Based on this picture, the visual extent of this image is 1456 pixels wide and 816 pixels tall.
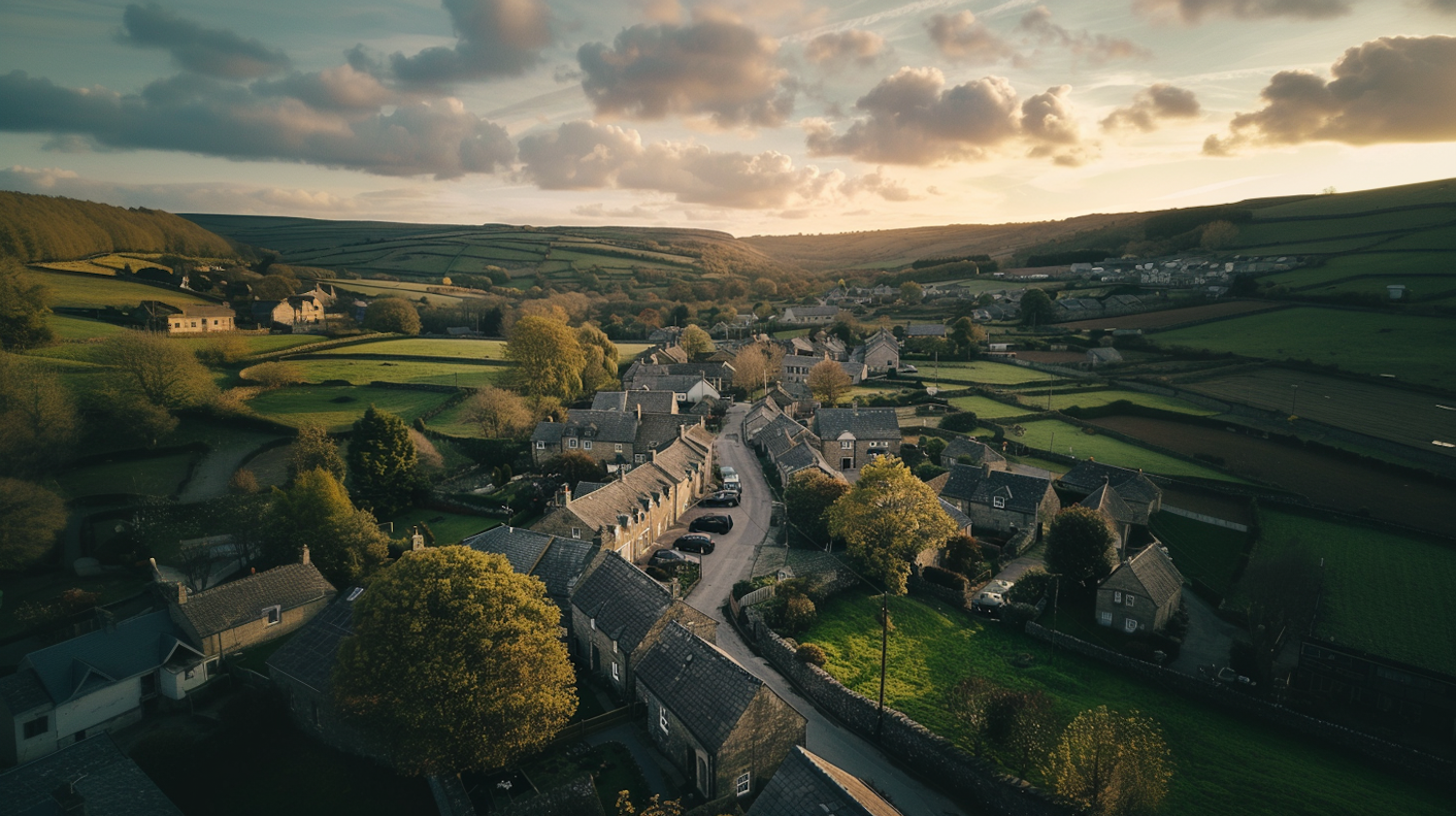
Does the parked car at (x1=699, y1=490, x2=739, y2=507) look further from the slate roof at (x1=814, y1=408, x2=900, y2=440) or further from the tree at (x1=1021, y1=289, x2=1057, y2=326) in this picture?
the tree at (x1=1021, y1=289, x2=1057, y2=326)

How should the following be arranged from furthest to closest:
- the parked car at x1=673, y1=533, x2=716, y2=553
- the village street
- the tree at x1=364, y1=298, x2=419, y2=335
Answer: the tree at x1=364, y1=298, x2=419, y2=335 < the parked car at x1=673, y1=533, x2=716, y2=553 < the village street

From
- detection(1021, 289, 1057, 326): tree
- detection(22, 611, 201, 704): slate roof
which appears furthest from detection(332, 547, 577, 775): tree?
detection(1021, 289, 1057, 326): tree

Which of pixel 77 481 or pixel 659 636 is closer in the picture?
pixel 659 636

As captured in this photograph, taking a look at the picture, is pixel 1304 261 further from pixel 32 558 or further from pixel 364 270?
pixel 364 270

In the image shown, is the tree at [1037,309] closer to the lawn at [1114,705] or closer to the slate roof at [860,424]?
the slate roof at [860,424]

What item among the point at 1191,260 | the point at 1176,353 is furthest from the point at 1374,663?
the point at 1191,260

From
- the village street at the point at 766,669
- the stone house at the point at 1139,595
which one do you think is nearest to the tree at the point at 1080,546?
the stone house at the point at 1139,595

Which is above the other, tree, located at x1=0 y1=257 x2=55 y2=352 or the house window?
tree, located at x1=0 y1=257 x2=55 y2=352
